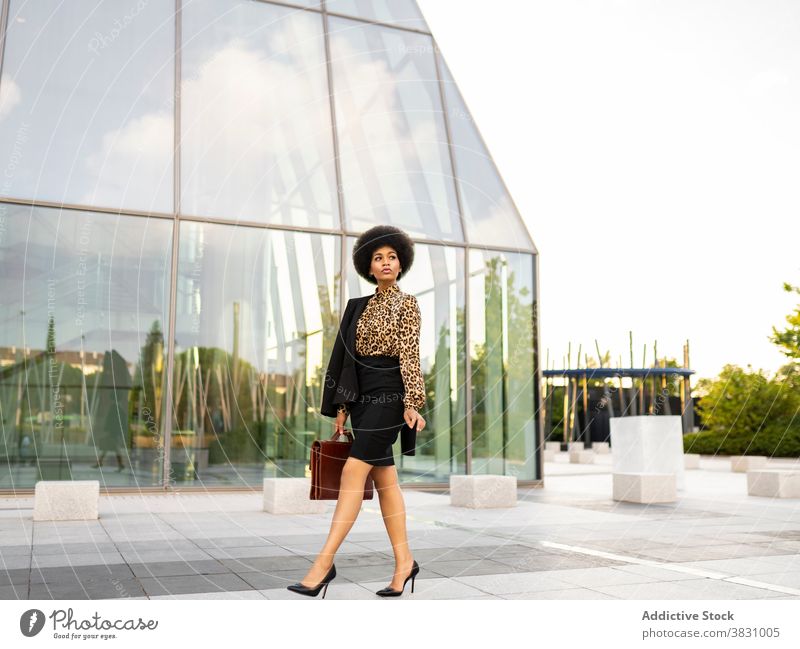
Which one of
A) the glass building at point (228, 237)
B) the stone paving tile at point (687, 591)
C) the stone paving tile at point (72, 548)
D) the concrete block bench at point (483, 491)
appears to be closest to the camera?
the stone paving tile at point (687, 591)

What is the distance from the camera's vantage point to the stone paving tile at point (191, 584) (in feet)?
15.5

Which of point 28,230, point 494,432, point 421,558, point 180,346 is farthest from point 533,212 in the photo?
point 421,558

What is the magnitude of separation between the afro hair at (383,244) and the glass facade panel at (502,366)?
32.2 ft

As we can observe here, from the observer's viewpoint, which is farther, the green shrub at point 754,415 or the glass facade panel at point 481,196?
the green shrub at point 754,415

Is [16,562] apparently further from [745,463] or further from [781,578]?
[745,463]

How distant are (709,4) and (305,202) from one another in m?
7.70

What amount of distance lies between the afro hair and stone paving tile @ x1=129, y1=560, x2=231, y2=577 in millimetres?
2318

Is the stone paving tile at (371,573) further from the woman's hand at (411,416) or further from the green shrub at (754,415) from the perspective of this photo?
the green shrub at (754,415)

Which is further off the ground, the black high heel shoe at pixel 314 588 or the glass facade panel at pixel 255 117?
the glass facade panel at pixel 255 117

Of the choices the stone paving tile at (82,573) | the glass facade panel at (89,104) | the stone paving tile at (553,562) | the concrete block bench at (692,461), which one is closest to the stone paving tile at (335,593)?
the stone paving tile at (82,573)

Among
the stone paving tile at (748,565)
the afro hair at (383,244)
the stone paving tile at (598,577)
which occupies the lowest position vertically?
the stone paving tile at (748,565)

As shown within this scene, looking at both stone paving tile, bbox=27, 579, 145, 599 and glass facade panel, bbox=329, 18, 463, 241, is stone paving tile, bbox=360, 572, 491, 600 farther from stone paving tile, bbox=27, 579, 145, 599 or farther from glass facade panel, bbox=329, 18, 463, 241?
glass facade panel, bbox=329, 18, 463, 241

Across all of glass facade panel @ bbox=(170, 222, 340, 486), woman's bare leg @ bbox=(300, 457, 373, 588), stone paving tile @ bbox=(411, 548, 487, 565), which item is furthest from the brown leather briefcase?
glass facade panel @ bbox=(170, 222, 340, 486)

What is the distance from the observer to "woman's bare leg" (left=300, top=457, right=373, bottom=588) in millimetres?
4383
